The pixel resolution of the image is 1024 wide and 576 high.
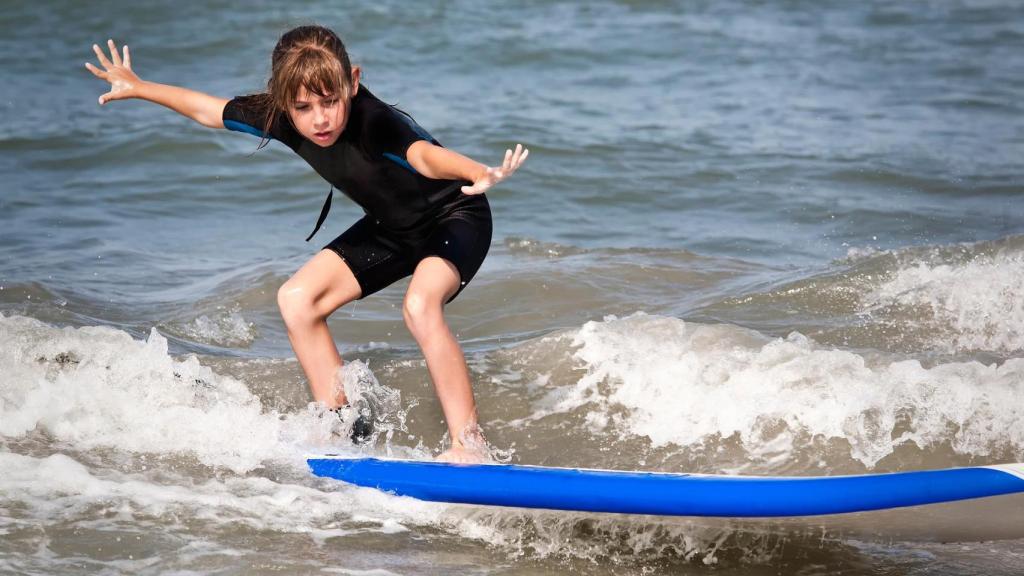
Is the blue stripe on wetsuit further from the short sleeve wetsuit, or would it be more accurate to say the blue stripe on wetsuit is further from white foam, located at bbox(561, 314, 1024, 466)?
A: white foam, located at bbox(561, 314, 1024, 466)

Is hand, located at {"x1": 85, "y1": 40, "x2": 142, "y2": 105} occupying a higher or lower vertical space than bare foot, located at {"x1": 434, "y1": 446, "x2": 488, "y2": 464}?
higher

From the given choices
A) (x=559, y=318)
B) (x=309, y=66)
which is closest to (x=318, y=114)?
(x=309, y=66)

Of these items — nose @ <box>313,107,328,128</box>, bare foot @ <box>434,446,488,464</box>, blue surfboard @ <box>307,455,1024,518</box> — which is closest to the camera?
blue surfboard @ <box>307,455,1024,518</box>

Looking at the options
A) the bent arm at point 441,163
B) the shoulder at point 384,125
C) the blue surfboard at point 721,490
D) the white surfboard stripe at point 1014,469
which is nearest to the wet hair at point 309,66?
the shoulder at point 384,125

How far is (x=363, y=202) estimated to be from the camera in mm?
4023

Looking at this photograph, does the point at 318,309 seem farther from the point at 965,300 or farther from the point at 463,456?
the point at 965,300

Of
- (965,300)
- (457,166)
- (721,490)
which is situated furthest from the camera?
(965,300)

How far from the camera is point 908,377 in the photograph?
416 cm

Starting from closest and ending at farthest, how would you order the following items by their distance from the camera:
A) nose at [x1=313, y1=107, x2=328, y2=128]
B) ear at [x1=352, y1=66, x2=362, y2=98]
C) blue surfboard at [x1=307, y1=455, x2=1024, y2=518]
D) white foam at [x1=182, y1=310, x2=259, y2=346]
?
blue surfboard at [x1=307, y1=455, x2=1024, y2=518], nose at [x1=313, y1=107, x2=328, y2=128], ear at [x1=352, y1=66, x2=362, y2=98], white foam at [x1=182, y1=310, x2=259, y2=346]

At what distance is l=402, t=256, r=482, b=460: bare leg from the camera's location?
3729 mm

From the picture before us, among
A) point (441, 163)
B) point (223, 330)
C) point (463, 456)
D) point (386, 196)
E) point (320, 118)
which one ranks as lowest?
point (223, 330)

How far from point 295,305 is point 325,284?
0.13m

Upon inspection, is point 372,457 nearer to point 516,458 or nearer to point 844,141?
point 516,458

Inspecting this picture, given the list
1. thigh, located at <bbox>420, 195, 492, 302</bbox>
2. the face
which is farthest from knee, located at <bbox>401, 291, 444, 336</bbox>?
the face
